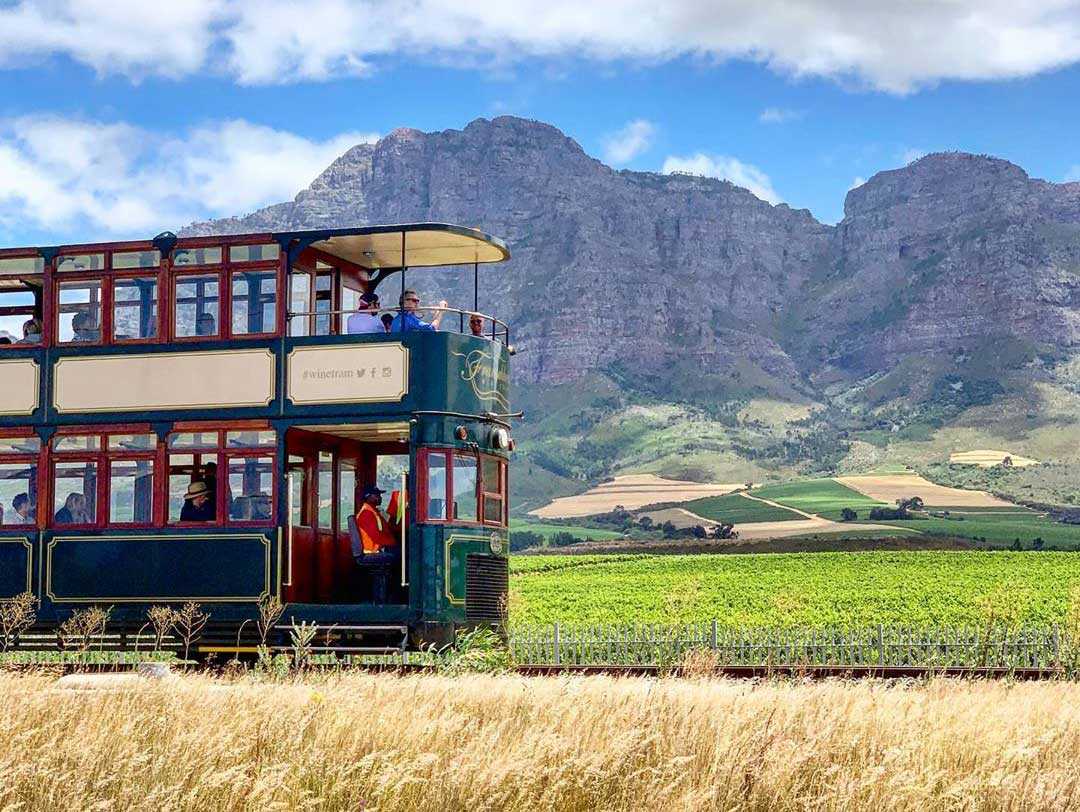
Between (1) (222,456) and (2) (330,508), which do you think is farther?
(2) (330,508)

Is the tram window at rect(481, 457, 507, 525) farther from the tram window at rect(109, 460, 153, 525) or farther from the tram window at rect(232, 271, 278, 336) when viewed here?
the tram window at rect(109, 460, 153, 525)

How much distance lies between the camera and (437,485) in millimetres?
19312

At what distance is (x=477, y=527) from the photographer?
19.9m

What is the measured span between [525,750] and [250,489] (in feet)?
31.2

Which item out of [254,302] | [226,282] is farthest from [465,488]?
[226,282]

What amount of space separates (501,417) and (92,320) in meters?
5.58

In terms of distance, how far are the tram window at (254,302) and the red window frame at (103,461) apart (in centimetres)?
182

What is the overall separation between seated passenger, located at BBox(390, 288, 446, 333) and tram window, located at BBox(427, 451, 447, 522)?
5.49ft

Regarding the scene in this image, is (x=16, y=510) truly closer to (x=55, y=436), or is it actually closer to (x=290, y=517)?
(x=55, y=436)

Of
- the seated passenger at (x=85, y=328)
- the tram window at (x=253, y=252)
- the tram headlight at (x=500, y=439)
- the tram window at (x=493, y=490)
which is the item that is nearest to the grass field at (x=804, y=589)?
the tram window at (x=493, y=490)

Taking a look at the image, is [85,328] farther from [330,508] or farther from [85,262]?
[330,508]

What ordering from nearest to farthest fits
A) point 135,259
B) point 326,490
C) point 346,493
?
point 135,259 → point 326,490 → point 346,493

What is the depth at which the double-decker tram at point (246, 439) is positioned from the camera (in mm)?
19266

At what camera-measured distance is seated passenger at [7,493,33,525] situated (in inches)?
798
